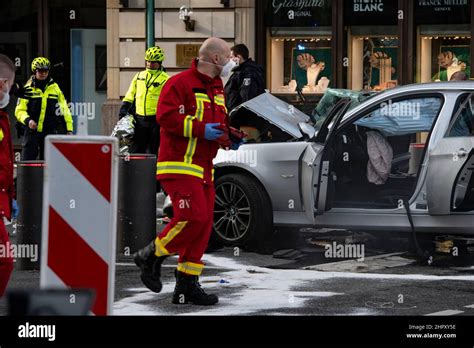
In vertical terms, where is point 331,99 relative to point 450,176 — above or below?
above

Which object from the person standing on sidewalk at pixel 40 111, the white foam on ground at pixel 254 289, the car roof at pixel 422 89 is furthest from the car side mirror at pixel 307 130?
the person standing on sidewalk at pixel 40 111

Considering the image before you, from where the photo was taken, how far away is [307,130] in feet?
35.5

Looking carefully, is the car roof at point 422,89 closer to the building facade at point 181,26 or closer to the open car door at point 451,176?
the open car door at point 451,176

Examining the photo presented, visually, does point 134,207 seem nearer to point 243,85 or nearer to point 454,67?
point 243,85

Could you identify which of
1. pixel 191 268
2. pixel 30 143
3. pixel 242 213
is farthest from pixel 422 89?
pixel 30 143

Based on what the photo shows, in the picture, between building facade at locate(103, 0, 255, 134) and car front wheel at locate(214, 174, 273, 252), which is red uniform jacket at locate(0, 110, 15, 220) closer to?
car front wheel at locate(214, 174, 273, 252)

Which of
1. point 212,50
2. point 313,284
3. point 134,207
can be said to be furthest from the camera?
point 134,207

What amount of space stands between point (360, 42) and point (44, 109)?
24.6 ft

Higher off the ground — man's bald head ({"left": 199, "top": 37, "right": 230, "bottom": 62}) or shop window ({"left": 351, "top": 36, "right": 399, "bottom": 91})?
shop window ({"left": 351, "top": 36, "right": 399, "bottom": 91})

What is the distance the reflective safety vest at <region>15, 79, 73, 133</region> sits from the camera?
1412 cm

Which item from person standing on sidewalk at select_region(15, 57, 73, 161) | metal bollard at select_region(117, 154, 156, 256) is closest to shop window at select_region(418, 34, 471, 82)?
person standing on sidewalk at select_region(15, 57, 73, 161)

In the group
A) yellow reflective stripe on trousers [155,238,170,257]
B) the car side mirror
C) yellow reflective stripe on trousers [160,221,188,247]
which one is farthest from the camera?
the car side mirror

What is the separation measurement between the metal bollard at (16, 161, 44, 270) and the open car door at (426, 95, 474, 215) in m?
3.31

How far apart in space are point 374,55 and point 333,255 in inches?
390
